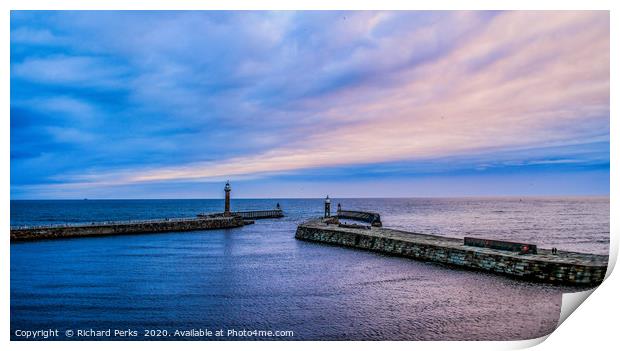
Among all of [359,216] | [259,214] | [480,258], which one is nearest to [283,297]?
[480,258]

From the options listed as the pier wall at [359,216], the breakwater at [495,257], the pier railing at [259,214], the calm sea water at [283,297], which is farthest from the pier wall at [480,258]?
the pier wall at [359,216]

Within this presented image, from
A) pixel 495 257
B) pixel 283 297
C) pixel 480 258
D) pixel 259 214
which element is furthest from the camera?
pixel 259 214

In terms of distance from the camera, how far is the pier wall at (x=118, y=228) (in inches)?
1122

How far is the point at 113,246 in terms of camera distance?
25812mm

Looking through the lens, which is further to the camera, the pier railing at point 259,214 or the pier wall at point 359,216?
the pier wall at point 359,216

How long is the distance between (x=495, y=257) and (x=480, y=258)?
Result: 708 millimetres

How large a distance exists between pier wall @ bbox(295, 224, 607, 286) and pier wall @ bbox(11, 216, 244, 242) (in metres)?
18.8

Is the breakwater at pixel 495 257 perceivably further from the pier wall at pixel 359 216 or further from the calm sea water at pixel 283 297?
the pier wall at pixel 359 216

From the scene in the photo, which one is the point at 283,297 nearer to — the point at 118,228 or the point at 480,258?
the point at 480,258

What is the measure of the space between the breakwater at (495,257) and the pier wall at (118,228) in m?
19.9

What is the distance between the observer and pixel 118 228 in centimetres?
3381

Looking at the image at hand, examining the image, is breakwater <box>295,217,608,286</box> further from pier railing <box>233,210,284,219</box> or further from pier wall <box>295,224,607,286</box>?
pier railing <box>233,210,284,219</box>
